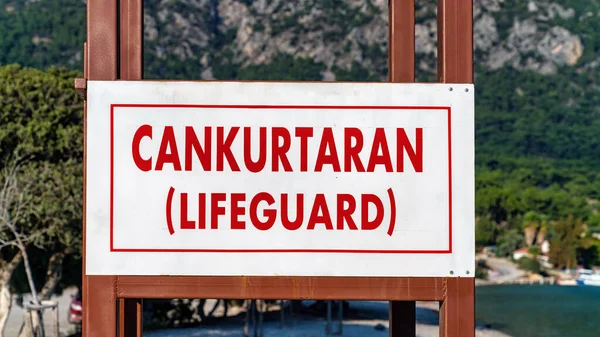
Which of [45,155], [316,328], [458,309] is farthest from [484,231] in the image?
[458,309]

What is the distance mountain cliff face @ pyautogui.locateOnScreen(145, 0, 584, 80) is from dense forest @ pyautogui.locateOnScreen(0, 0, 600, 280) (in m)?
0.56

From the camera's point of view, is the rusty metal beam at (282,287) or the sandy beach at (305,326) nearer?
the rusty metal beam at (282,287)

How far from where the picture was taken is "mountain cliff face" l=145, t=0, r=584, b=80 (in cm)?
12294

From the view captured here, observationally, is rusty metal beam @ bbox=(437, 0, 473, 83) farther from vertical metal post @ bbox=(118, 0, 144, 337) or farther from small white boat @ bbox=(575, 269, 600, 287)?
small white boat @ bbox=(575, 269, 600, 287)

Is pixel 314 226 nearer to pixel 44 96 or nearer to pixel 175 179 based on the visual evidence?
pixel 175 179

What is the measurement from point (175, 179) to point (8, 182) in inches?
853

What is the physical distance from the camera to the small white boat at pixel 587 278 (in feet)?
299

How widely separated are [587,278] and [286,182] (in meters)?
93.7

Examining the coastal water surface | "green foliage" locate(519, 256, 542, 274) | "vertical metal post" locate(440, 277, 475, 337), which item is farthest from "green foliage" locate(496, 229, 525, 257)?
"vertical metal post" locate(440, 277, 475, 337)

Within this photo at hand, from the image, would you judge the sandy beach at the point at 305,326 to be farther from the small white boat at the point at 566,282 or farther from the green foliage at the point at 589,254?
the green foliage at the point at 589,254

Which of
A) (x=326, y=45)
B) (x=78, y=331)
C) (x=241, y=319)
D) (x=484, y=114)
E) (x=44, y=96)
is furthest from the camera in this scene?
(x=326, y=45)

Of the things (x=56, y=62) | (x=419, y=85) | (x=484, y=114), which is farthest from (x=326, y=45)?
(x=419, y=85)

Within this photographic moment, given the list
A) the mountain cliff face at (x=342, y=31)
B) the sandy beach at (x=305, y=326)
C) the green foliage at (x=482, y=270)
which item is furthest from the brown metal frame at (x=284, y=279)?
the mountain cliff face at (x=342, y=31)

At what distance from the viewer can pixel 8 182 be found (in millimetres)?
24969
